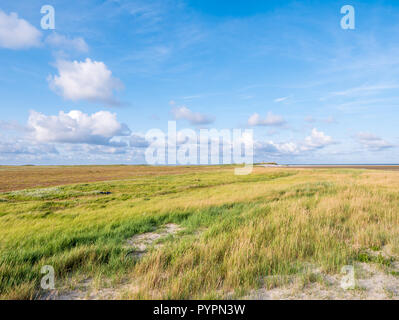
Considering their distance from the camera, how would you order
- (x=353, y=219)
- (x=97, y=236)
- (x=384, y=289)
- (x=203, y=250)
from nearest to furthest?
(x=384, y=289), (x=203, y=250), (x=97, y=236), (x=353, y=219)

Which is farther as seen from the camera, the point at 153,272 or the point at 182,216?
the point at 182,216

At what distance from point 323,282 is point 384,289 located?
1088mm

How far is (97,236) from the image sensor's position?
786 centimetres

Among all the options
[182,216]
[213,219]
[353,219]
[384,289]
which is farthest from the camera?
[182,216]

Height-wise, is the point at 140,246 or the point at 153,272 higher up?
the point at 153,272

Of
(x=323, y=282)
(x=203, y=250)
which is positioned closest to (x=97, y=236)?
(x=203, y=250)

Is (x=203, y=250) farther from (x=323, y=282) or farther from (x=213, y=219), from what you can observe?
(x=213, y=219)

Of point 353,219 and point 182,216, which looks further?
point 182,216

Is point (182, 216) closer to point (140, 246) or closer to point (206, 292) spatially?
point (140, 246)

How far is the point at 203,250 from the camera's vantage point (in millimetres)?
5664

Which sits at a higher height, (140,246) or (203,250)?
(203,250)
